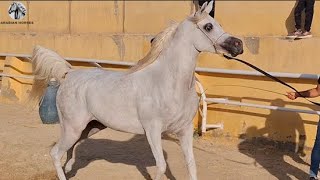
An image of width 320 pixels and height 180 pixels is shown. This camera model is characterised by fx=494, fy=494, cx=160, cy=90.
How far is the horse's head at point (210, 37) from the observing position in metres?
4.34

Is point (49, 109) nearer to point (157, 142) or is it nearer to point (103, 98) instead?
point (103, 98)

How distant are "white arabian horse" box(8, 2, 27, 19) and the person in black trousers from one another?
24.9ft

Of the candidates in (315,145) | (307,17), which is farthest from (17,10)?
(315,145)

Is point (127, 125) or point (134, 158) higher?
point (127, 125)

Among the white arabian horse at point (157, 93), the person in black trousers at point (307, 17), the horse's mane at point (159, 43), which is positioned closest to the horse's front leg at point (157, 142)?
the white arabian horse at point (157, 93)

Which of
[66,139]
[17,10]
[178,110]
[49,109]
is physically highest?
[17,10]

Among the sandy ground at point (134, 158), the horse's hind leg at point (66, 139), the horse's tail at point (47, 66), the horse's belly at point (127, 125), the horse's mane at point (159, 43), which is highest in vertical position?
the horse's mane at point (159, 43)

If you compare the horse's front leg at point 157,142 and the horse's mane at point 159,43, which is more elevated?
the horse's mane at point 159,43

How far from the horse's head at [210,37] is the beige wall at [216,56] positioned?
2944 mm

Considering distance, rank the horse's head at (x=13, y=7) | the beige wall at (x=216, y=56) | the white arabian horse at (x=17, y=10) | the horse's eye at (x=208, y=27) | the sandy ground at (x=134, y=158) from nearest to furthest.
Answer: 1. the horse's eye at (x=208, y=27)
2. the sandy ground at (x=134, y=158)
3. the beige wall at (x=216, y=56)
4. the white arabian horse at (x=17, y=10)
5. the horse's head at (x=13, y=7)

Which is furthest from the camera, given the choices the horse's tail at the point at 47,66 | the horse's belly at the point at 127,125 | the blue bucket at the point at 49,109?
the blue bucket at the point at 49,109

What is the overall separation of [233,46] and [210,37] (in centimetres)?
25

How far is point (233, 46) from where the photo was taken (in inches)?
170

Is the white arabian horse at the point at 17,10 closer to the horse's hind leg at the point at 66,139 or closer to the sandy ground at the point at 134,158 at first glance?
the sandy ground at the point at 134,158
